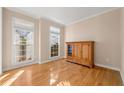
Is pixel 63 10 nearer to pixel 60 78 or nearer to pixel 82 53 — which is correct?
pixel 82 53

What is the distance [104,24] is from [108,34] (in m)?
→ 0.48

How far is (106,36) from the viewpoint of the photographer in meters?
3.57

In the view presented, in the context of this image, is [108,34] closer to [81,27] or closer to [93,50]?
[93,50]

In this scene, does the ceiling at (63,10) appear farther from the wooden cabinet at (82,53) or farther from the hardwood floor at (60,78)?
the hardwood floor at (60,78)

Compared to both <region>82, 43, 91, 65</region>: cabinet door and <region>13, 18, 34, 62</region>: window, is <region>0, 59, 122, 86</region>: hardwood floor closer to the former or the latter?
<region>82, 43, 91, 65</region>: cabinet door

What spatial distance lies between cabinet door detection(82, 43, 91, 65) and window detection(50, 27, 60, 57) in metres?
2.04

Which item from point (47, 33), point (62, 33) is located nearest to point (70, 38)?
point (62, 33)

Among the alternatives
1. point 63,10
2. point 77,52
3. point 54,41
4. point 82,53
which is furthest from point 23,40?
point 82,53

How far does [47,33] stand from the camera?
4.78m

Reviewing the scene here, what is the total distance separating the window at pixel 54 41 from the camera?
5146 millimetres

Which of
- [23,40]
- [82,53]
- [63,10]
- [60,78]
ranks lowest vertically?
[60,78]

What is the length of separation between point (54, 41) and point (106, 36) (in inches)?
118

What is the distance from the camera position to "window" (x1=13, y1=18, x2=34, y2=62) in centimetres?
357

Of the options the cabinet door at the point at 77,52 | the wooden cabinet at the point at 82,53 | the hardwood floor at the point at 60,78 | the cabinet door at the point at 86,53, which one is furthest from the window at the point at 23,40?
the cabinet door at the point at 86,53
